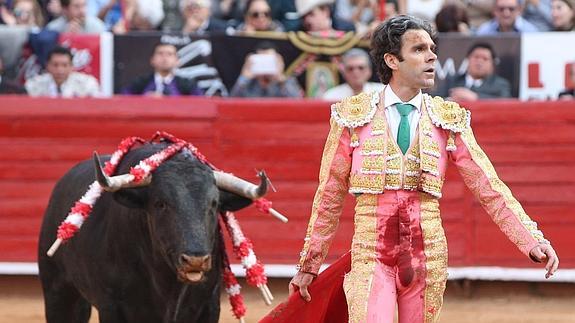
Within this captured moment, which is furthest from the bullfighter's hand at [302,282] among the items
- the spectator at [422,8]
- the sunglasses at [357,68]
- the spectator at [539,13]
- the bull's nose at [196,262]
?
the spectator at [539,13]

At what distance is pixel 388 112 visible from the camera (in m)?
4.11

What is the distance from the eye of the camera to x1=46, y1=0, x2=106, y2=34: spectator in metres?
9.20

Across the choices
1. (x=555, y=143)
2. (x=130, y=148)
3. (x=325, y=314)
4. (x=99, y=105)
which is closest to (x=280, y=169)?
(x=99, y=105)

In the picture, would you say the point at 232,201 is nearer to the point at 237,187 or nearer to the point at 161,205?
the point at 237,187

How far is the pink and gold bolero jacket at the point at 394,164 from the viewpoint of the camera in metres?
4.03

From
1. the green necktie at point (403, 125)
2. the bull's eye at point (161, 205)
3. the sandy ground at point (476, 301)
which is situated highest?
the green necktie at point (403, 125)

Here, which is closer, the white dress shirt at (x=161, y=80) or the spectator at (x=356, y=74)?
the spectator at (x=356, y=74)

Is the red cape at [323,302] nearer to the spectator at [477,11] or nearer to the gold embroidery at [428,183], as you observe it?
the gold embroidery at [428,183]

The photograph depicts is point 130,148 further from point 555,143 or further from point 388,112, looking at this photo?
point 555,143

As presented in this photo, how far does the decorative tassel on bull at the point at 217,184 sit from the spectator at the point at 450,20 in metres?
3.83

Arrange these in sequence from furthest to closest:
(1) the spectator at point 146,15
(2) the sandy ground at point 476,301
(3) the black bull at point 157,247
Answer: (1) the spectator at point 146,15
(2) the sandy ground at point 476,301
(3) the black bull at point 157,247

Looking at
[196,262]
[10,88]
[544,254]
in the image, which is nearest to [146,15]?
[10,88]

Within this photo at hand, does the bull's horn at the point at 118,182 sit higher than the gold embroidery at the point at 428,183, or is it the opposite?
the gold embroidery at the point at 428,183

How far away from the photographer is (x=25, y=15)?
964cm
